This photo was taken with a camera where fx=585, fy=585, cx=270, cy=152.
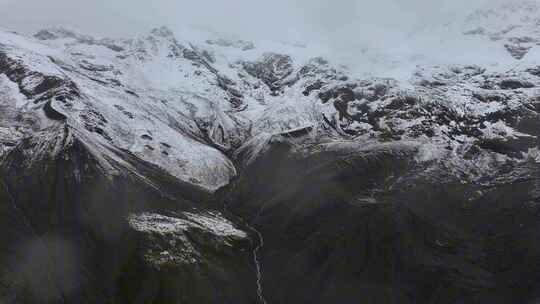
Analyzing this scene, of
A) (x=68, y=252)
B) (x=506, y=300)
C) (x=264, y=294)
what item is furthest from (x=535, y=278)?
(x=68, y=252)

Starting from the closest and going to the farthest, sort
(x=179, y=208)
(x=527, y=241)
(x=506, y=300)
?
1. (x=506, y=300)
2. (x=527, y=241)
3. (x=179, y=208)

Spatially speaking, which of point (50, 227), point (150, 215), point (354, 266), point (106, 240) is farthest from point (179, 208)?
point (354, 266)

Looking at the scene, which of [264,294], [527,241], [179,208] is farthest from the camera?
[179,208]

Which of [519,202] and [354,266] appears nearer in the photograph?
[354,266]

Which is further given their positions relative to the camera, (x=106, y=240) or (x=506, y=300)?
(x=106, y=240)

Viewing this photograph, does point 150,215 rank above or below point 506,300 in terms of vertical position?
below

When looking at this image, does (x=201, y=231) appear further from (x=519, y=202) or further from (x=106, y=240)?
(x=519, y=202)

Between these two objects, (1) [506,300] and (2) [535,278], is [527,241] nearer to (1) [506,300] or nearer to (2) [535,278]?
(2) [535,278]

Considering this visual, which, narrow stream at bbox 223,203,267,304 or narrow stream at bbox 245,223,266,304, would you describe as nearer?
narrow stream at bbox 245,223,266,304

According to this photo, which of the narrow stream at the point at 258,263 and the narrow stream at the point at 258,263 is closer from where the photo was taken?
the narrow stream at the point at 258,263
